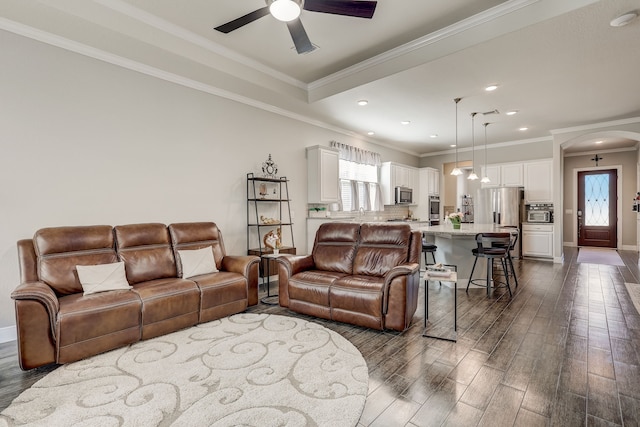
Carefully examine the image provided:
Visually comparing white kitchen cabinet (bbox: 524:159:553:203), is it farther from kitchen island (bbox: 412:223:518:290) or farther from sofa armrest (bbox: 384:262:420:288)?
sofa armrest (bbox: 384:262:420:288)

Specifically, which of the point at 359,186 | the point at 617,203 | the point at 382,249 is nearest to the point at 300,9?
the point at 382,249

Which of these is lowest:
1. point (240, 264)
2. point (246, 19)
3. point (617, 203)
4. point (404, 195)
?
point (240, 264)

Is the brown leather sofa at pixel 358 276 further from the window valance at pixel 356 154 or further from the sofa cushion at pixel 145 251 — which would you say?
the window valance at pixel 356 154

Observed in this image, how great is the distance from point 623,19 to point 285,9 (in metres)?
3.07

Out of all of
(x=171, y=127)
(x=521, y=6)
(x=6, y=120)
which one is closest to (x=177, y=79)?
(x=171, y=127)

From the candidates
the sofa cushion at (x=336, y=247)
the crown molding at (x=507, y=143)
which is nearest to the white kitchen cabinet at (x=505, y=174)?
the crown molding at (x=507, y=143)

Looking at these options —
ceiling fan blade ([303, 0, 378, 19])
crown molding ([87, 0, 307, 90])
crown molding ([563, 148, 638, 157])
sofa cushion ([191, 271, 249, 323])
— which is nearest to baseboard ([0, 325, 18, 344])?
sofa cushion ([191, 271, 249, 323])

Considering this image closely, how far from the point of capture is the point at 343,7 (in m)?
2.52

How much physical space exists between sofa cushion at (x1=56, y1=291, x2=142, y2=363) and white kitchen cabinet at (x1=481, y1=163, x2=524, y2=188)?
8.34 metres

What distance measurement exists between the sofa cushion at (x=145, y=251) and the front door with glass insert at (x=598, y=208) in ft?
37.5

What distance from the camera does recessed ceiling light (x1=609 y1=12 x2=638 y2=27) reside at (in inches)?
109

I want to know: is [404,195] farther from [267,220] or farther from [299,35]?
[299,35]

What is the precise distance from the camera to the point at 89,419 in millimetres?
1811

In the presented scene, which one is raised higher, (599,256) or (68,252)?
(68,252)
